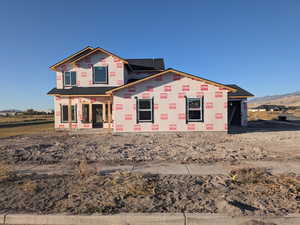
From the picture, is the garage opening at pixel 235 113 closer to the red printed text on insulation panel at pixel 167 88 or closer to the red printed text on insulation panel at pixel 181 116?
the red printed text on insulation panel at pixel 181 116

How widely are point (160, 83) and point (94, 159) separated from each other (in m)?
7.72

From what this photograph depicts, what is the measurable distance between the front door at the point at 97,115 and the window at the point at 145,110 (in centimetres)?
534

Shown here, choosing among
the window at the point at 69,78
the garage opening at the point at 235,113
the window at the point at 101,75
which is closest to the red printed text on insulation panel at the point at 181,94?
the garage opening at the point at 235,113

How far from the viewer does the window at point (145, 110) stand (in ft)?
41.1

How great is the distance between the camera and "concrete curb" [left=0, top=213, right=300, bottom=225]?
2863 millimetres

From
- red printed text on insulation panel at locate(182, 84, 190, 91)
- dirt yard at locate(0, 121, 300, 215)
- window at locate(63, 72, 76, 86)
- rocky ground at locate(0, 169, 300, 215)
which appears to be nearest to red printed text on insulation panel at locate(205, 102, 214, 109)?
red printed text on insulation panel at locate(182, 84, 190, 91)

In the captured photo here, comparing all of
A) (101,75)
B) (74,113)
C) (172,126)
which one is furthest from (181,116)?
(74,113)

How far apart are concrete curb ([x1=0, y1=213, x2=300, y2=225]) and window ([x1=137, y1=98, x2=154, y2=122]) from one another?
383 inches

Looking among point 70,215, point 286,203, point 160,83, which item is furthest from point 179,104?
point 70,215

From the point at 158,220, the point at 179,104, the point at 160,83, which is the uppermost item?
the point at 160,83

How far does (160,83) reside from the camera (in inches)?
486

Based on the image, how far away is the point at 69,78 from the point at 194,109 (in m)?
12.6

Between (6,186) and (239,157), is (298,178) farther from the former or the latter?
(6,186)

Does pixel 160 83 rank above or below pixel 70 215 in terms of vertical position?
above
